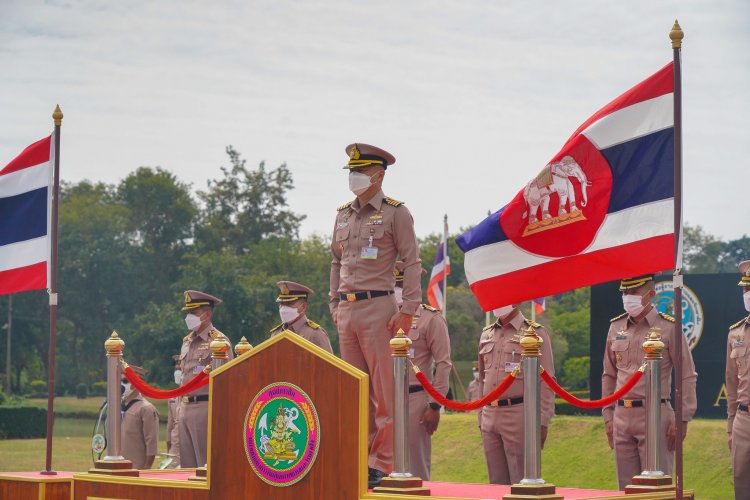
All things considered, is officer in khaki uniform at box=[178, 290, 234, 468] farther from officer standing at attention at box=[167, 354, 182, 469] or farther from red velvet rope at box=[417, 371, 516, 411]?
red velvet rope at box=[417, 371, 516, 411]

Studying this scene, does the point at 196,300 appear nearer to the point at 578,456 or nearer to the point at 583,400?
the point at 583,400

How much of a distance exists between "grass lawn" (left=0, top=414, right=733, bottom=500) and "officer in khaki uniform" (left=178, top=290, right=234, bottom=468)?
283 inches

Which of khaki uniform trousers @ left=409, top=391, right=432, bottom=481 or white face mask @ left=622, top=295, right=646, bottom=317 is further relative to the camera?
khaki uniform trousers @ left=409, top=391, right=432, bottom=481

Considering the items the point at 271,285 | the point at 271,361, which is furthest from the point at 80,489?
the point at 271,285

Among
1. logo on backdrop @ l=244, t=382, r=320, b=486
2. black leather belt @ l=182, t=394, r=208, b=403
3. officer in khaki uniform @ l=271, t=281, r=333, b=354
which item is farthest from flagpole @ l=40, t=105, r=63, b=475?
logo on backdrop @ l=244, t=382, r=320, b=486

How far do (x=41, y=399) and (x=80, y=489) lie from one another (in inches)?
1652

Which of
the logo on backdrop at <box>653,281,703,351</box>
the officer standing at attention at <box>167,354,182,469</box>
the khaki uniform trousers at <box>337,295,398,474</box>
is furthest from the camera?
the logo on backdrop at <box>653,281,703,351</box>

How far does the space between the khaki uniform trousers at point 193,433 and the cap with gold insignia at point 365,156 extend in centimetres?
387

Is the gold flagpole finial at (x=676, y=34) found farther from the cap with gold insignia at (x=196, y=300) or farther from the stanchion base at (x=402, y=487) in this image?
the cap with gold insignia at (x=196, y=300)

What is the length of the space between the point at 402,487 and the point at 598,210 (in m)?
2.02

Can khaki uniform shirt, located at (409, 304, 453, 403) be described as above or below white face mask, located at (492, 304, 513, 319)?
below

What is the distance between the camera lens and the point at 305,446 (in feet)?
27.4

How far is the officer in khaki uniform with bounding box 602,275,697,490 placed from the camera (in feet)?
31.2

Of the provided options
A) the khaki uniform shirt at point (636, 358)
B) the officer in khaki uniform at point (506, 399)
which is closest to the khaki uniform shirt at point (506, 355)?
the officer in khaki uniform at point (506, 399)
